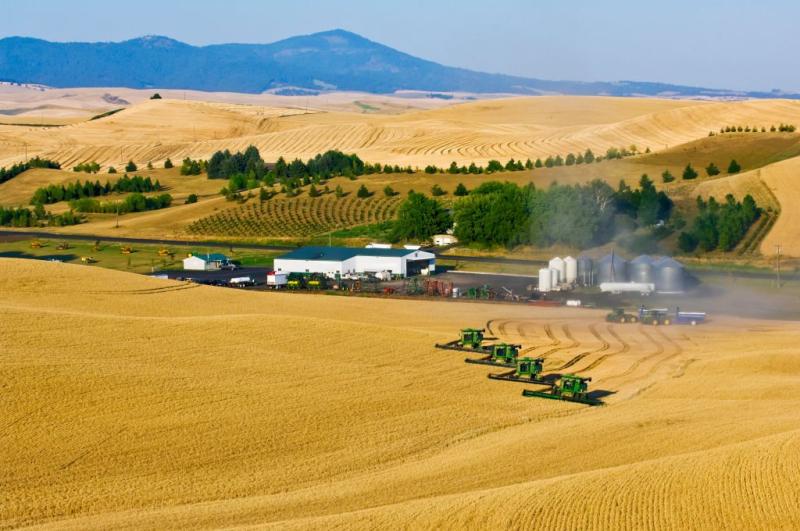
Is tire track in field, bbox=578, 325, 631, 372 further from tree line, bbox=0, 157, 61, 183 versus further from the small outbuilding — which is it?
tree line, bbox=0, 157, 61, 183

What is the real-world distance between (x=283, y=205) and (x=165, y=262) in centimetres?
2777

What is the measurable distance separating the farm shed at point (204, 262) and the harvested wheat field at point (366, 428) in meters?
29.5

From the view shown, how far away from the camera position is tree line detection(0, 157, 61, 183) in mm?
143500

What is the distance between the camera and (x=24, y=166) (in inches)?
5812

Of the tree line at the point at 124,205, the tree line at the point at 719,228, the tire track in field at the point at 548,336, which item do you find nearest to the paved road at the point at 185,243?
the tree line at the point at 124,205

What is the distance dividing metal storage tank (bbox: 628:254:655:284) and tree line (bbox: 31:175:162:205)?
75.4m

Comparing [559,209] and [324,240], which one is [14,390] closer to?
[559,209]

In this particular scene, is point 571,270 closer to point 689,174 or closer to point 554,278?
point 554,278

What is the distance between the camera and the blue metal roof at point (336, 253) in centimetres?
8106

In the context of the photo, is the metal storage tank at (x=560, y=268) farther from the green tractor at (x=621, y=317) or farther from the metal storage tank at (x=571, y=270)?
the green tractor at (x=621, y=317)

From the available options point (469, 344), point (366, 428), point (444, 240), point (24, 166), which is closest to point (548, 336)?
point (469, 344)

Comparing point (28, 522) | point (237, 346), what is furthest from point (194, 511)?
point (237, 346)

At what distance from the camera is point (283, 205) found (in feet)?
374

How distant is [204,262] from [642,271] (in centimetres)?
3190
